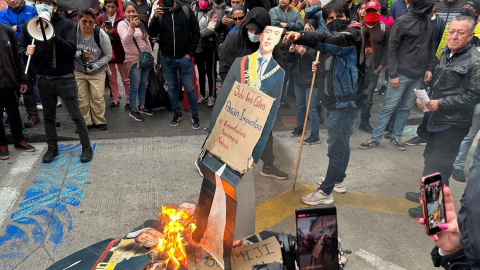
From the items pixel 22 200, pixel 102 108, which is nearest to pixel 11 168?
pixel 22 200

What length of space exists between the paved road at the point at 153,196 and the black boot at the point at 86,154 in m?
0.10

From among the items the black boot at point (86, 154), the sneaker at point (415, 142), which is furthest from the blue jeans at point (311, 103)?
the black boot at point (86, 154)

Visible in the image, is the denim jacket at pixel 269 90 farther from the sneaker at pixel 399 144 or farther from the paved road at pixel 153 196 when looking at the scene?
the sneaker at pixel 399 144

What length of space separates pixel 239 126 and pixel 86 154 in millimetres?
3379

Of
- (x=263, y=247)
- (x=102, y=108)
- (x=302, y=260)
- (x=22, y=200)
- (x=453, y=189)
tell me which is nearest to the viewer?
(x=302, y=260)

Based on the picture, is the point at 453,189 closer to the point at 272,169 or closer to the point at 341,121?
the point at 341,121

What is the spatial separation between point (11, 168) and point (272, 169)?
11.5 feet

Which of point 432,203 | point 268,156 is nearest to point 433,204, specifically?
point 432,203

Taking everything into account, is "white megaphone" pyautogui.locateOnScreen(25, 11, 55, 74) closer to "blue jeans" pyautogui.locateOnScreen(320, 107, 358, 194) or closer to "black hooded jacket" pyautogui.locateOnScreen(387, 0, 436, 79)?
"blue jeans" pyautogui.locateOnScreen(320, 107, 358, 194)

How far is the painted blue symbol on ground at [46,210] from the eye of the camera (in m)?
3.67

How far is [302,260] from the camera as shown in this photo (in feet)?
8.16

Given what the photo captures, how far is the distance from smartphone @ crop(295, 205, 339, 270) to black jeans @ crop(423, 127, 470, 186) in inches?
89.6

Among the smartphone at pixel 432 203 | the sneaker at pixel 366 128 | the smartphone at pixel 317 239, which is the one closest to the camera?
the smartphone at pixel 432 203

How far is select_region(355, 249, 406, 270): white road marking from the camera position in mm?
3494
